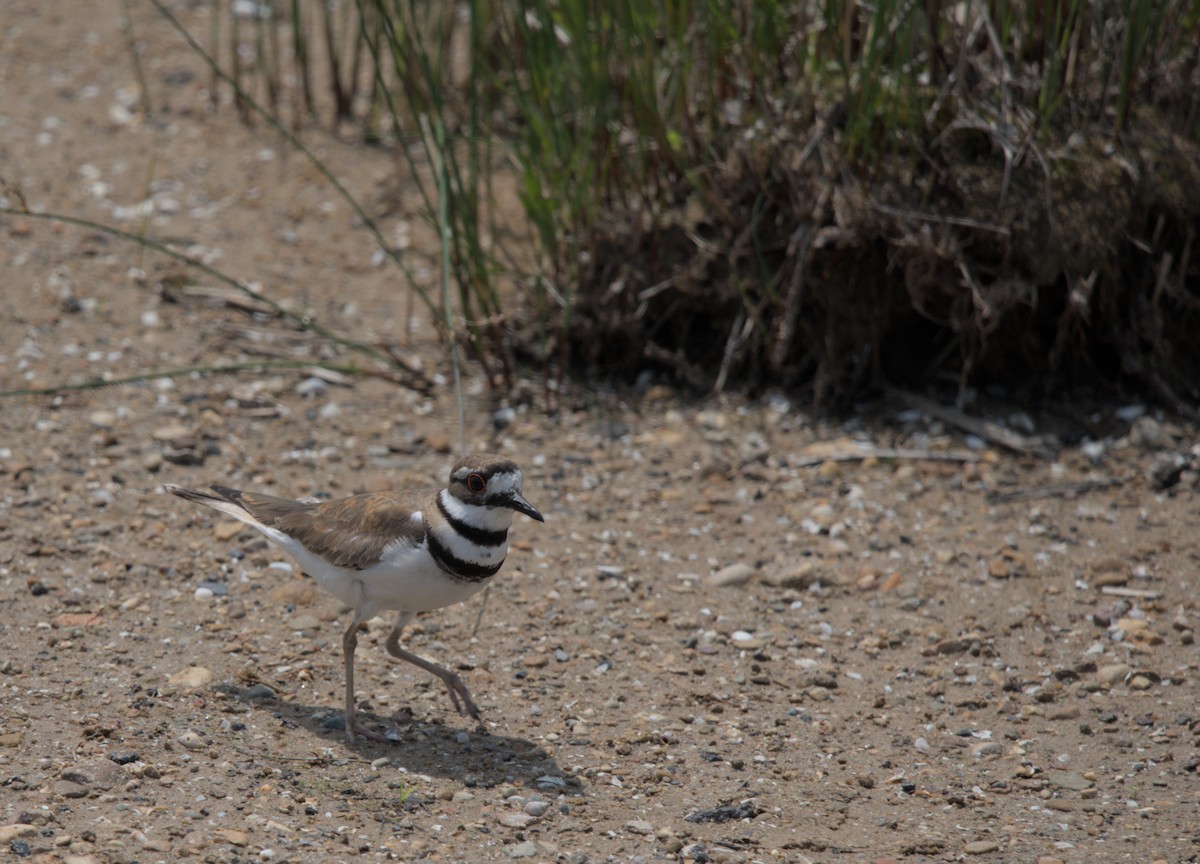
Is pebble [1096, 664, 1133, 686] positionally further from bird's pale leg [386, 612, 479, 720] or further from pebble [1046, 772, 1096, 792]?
bird's pale leg [386, 612, 479, 720]

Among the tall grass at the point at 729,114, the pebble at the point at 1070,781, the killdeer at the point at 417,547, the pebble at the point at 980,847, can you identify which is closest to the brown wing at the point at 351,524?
the killdeer at the point at 417,547

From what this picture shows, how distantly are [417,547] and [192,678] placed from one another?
0.93m

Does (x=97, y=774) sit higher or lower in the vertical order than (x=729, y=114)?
lower

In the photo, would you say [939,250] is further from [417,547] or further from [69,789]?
[69,789]

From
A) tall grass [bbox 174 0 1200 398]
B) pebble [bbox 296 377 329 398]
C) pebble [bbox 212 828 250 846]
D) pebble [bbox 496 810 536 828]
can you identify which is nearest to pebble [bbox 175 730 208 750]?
pebble [bbox 212 828 250 846]

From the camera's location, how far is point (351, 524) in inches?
173

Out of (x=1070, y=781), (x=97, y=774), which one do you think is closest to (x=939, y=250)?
(x=1070, y=781)

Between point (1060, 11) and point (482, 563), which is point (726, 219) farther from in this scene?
point (482, 563)

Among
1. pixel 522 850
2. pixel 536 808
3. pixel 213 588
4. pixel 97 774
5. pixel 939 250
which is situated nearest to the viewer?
pixel 522 850

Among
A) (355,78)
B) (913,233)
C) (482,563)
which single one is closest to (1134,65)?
(913,233)

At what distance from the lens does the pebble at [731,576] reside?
5.27 meters

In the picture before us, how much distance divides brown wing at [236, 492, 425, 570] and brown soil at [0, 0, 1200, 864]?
472 millimetres

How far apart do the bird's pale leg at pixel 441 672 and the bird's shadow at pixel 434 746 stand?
8 cm

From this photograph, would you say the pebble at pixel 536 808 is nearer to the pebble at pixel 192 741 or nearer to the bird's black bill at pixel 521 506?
the bird's black bill at pixel 521 506
